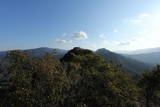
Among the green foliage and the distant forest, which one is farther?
the green foliage

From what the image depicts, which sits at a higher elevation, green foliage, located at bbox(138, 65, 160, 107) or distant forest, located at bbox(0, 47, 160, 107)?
distant forest, located at bbox(0, 47, 160, 107)

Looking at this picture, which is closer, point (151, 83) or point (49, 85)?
point (49, 85)

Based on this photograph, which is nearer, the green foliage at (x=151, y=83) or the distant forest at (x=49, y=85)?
the distant forest at (x=49, y=85)

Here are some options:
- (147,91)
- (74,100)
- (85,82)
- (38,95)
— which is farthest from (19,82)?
(147,91)

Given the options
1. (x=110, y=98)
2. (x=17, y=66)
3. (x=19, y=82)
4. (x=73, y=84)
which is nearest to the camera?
(x=19, y=82)

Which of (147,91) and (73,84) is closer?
(73,84)

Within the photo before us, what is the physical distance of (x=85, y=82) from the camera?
17.3 metres

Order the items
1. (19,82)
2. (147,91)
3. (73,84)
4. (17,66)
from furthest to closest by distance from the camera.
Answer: (147,91) < (73,84) < (17,66) < (19,82)

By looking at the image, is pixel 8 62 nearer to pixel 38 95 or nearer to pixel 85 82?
pixel 38 95

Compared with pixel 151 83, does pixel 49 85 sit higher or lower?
higher

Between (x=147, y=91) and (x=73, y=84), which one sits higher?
(x=73, y=84)

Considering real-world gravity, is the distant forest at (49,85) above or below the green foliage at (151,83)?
above

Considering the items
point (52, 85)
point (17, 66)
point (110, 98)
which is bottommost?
point (110, 98)

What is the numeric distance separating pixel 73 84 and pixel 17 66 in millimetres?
5270
